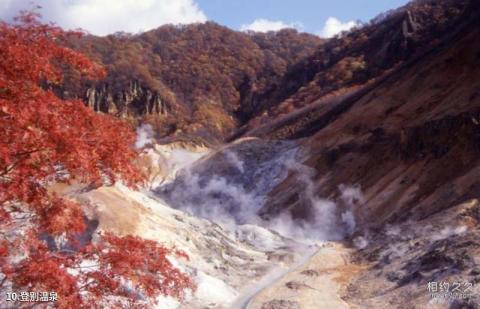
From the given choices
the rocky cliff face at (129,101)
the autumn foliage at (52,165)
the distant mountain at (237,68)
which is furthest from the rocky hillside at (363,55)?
the autumn foliage at (52,165)

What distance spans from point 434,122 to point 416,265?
14.6 metres

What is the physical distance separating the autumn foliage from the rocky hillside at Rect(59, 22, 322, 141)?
68.2 meters

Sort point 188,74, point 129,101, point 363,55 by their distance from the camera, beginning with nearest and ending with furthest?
1. point 363,55
2. point 129,101
3. point 188,74

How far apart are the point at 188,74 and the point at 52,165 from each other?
344 feet

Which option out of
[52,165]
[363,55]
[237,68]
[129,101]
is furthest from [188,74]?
[52,165]

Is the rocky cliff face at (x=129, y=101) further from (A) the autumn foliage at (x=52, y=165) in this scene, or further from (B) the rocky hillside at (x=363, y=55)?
(A) the autumn foliage at (x=52, y=165)

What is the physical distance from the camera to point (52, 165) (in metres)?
6.13

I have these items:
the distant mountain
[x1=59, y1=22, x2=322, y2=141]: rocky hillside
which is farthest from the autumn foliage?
[x1=59, y1=22, x2=322, y2=141]: rocky hillside

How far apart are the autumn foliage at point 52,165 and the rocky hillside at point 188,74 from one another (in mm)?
68197

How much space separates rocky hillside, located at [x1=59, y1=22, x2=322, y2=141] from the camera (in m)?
90.5

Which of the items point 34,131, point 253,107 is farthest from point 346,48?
point 34,131

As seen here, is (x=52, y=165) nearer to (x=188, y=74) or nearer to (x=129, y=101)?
(x=129, y=101)

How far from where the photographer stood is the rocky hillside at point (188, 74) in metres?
90.5

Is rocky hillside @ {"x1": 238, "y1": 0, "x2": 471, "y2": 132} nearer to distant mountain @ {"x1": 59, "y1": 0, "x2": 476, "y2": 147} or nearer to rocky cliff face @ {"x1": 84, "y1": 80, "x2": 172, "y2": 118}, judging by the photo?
distant mountain @ {"x1": 59, "y1": 0, "x2": 476, "y2": 147}
